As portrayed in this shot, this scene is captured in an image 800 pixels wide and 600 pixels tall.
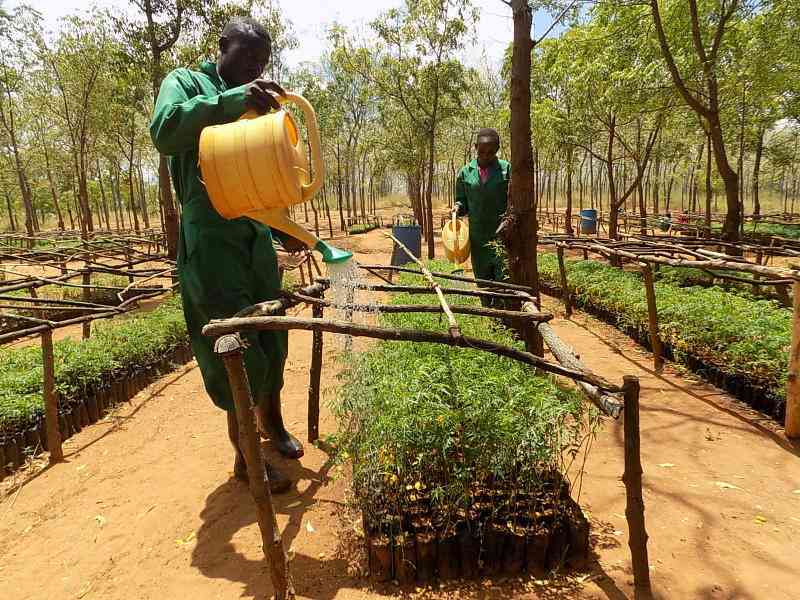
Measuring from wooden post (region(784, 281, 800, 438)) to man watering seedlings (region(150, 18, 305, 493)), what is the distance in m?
3.43

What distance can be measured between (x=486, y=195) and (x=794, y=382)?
124 inches

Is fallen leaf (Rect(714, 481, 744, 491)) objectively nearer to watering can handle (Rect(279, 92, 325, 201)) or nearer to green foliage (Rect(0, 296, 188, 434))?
watering can handle (Rect(279, 92, 325, 201))

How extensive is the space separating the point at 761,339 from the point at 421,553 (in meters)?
3.61

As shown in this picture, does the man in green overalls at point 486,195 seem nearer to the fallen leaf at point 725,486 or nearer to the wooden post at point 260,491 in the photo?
the fallen leaf at point 725,486

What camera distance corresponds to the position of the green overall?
17.3ft

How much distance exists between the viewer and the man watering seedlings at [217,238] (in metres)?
2.26

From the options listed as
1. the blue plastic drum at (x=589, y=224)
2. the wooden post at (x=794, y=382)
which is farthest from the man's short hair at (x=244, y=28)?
the blue plastic drum at (x=589, y=224)

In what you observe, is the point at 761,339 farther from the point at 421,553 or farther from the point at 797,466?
the point at 421,553

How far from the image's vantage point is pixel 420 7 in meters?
12.8

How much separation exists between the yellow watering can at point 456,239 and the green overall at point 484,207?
10 cm

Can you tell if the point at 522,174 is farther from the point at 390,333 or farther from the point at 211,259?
the point at 211,259

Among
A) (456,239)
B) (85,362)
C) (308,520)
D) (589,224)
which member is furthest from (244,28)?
(589,224)

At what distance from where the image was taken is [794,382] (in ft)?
11.1

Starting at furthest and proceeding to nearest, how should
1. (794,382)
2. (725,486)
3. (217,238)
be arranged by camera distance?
(794,382) → (725,486) → (217,238)
